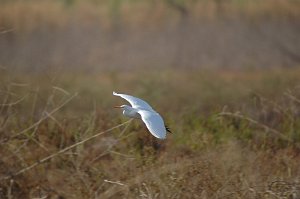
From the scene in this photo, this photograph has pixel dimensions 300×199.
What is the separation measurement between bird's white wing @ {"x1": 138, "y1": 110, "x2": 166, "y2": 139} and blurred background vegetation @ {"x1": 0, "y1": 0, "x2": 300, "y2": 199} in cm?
62

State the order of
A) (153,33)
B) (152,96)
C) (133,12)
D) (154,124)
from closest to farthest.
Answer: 1. (154,124)
2. (152,96)
3. (153,33)
4. (133,12)

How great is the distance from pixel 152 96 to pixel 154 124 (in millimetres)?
6140

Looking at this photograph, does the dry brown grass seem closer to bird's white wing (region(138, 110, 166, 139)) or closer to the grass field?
the grass field

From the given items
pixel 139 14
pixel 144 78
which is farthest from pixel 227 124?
pixel 139 14

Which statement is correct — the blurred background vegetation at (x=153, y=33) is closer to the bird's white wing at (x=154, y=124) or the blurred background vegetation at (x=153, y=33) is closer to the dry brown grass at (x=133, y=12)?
the dry brown grass at (x=133, y=12)

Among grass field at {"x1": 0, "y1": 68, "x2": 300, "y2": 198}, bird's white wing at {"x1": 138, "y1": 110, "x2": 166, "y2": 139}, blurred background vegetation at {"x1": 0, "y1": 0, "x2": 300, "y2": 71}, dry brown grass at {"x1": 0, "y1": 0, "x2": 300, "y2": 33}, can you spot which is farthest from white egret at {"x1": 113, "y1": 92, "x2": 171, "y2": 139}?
dry brown grass at {"x1": 0, "y1": 0, "x2": 300, "y2": 33}

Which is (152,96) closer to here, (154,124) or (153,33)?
(153,33)

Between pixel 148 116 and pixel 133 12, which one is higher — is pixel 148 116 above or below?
above

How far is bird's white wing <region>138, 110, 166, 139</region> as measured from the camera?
16.8ft

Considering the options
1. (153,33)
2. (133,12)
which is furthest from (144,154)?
(133,12)

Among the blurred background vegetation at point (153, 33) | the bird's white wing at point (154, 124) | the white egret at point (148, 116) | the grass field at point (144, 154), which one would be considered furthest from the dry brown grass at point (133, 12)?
the bird's white wing at point (154, 124)

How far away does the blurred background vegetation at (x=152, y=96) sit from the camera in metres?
6.17

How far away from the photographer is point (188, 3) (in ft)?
48.8

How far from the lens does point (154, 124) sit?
5191 mm
